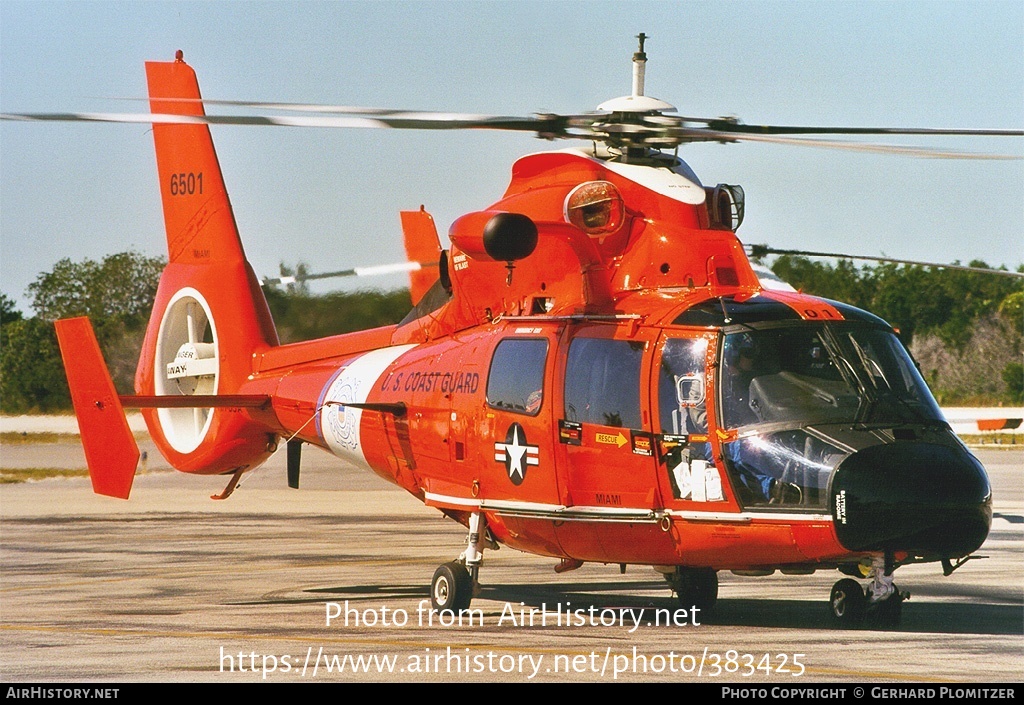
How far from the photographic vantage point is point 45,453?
34.2 meters

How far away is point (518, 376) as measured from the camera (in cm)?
1152

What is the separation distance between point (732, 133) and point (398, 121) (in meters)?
2.88

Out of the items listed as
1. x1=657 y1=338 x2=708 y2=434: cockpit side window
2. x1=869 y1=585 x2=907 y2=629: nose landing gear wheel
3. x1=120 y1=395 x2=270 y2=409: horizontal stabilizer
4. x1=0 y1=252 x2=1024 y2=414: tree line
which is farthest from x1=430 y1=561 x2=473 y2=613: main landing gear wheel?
x1=0 y1=252 x2=1024 y2=414: tree line

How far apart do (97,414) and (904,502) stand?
758cm

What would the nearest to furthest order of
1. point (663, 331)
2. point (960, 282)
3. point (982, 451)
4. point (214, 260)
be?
point (663, 331), point (214, 260), point (982, 451), point (960, 282)

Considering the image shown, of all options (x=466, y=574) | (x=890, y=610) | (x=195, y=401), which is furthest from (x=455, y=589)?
(x=195, y=401)

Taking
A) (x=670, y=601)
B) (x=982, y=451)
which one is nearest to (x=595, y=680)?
(x=670, y=601)

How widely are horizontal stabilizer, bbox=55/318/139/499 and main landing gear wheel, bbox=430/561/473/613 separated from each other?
10.1 feet

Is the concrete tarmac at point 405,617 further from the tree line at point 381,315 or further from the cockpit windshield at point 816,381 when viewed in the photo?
the tree line at point 381,315

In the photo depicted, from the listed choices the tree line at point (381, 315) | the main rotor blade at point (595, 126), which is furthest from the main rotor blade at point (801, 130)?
the tree line at point (381, 315)

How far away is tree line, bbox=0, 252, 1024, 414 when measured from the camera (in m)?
24.7

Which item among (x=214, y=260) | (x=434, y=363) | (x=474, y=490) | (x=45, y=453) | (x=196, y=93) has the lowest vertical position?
(x=45, y=453)

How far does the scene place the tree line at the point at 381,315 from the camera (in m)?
24.7

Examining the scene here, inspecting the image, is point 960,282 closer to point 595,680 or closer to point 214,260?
point 214,260
